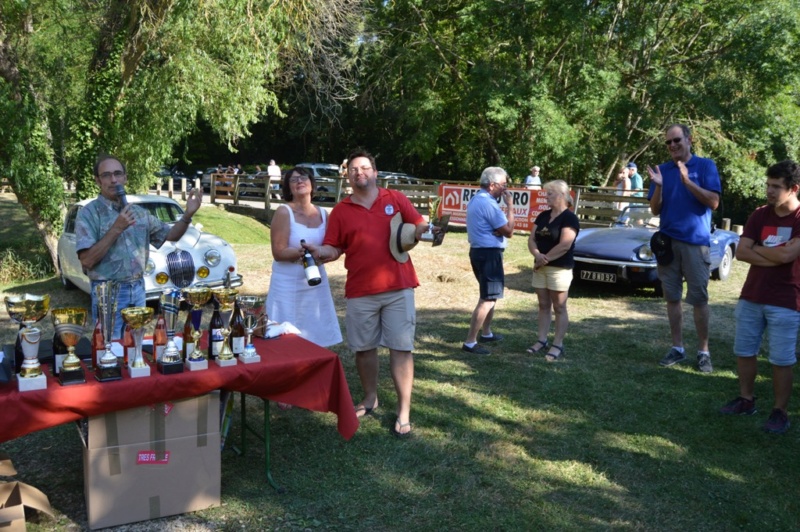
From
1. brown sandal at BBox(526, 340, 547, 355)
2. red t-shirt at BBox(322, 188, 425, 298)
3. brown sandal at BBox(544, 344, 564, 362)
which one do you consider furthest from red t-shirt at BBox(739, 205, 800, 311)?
red t-shirt at BBox(322, 188, 425, 298)

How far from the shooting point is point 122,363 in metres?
3.72

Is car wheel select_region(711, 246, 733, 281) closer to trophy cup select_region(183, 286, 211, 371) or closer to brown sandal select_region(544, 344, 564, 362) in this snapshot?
brown sandal select_region(544, 344, 564, 362)

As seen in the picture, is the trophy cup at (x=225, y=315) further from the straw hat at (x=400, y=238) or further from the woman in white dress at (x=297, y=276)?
the straw hat at (x=400, y=238)

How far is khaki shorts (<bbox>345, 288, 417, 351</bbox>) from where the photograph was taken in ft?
16.1

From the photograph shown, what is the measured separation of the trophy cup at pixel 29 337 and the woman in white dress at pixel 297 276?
6.04ft

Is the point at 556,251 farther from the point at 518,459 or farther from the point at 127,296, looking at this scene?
the point at 127,296

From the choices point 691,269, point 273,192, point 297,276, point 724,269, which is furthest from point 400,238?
point 273,192

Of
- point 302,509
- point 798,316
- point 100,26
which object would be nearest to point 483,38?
point 100,26

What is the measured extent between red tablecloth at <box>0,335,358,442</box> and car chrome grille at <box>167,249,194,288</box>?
15.1 feet

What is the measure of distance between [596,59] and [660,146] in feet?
12.4

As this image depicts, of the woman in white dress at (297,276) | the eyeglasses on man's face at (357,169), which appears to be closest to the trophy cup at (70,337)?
the woman in white dress at (297,276)

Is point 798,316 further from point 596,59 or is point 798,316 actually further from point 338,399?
point 596,59

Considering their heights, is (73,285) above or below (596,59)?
below

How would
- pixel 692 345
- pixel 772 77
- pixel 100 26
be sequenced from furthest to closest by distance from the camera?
1. pixel 772 77
2. pixel 100 26
3. pixel 692 345
